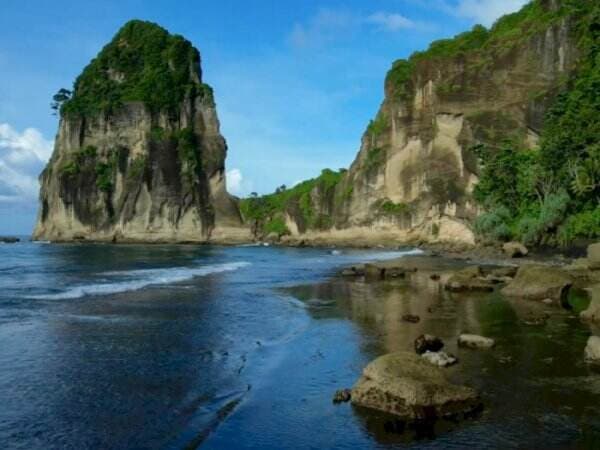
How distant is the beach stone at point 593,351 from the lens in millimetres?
13617

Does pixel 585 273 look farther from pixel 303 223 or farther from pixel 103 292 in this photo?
pixel 303 223

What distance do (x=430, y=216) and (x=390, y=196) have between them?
962 centimetres

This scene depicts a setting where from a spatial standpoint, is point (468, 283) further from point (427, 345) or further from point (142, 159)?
point (142, 159)

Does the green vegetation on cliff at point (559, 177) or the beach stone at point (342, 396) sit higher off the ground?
the green vegetation on cliff at point (559, 177)

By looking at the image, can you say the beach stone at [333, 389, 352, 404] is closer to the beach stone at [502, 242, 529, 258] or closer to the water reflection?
the water reflection

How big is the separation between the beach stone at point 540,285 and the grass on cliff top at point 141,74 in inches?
3961

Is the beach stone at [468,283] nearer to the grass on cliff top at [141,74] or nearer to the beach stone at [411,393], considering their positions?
the beach stone at [411,393]

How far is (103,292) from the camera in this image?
2972 cm

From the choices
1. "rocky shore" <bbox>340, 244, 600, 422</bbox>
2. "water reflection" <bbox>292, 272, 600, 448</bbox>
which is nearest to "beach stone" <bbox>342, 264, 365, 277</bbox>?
"rocky shore" <bbox>340, 244, 600, 422</bbox>

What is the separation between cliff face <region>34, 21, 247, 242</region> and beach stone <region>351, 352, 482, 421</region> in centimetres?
10257

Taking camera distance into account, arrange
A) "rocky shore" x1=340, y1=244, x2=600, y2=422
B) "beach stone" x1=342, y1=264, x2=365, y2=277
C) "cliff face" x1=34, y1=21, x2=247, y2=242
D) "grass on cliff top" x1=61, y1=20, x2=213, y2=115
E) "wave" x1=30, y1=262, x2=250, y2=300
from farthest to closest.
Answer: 1. "grass on cliff top" x1=61, y1=20, x2=213, y2=115
2. "cliff face" x1=34, y1=21, x2=247, y2=242
3. "beach stone" x1=342, y1=264, x2=365, y2=277
4. "wave" x1=30, y1=262, x2=250, y2=300
5. "rocky shore" x1=340, y1=244, x2=600, y2=422

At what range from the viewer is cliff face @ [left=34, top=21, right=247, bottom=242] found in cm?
11194

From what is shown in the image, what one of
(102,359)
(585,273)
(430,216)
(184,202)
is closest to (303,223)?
(184,202)

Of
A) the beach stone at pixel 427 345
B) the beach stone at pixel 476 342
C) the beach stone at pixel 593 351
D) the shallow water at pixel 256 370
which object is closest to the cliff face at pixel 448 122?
the shallow water at pixel 256 370
